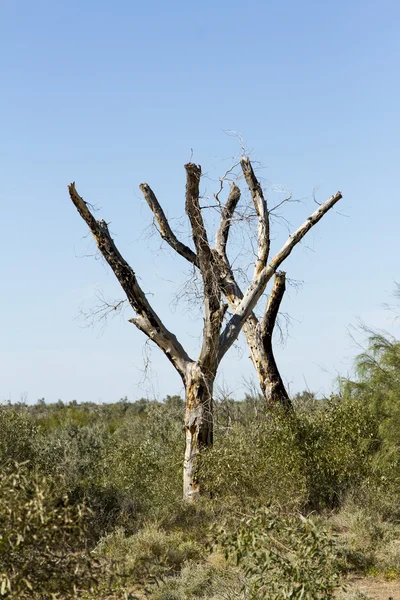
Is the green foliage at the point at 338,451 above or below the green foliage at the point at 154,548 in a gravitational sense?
above

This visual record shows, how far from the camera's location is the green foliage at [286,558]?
6941mm

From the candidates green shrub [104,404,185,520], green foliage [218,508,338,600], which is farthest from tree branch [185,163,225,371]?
green foliage [218,508,338,600]

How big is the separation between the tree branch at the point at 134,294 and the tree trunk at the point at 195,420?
0.33 meters

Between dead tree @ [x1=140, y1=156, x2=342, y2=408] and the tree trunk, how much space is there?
171 cm

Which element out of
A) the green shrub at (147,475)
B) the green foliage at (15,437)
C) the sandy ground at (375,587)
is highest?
the green foliage at (15,437)

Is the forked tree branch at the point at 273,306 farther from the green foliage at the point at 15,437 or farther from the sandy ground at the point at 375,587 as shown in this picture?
the sandy ground at the point at 375,587

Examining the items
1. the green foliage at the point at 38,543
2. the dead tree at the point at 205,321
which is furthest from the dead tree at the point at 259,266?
the green foliage at the point at 38,543

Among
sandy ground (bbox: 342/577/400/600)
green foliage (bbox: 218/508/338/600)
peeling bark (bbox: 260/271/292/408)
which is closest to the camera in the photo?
green foliage (bbox: 218/508/338/600)

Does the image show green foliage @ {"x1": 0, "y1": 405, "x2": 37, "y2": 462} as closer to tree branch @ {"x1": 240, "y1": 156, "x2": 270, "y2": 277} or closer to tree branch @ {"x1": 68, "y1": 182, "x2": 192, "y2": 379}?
tree branch @ {"x1": 68, "y1": 182, "x2": 192, "y2": 379}

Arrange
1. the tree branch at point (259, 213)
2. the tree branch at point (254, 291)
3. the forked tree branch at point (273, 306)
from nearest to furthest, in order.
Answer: the tree branch at point (254, 291) < the tree branch at point (259, 213) < the forked tree branch at point (273, 306)

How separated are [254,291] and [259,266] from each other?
56 centimetres

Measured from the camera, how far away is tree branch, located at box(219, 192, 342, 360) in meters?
16.0

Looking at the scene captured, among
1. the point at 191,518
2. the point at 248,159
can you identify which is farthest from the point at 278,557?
the point at 248,159

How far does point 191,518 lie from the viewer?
1404cm
